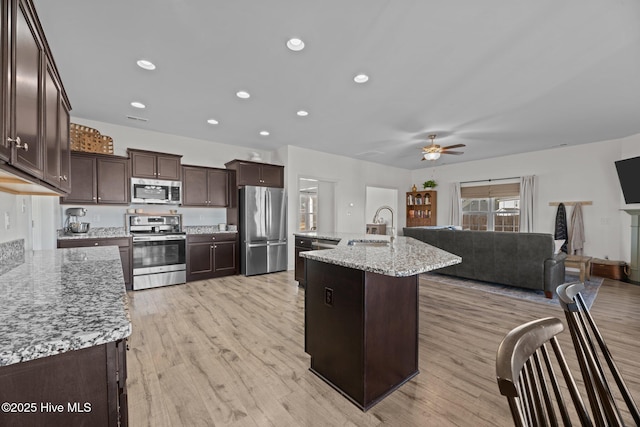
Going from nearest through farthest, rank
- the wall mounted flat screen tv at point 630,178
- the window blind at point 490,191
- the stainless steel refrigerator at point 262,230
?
1. the wall mounted flat screen tv at point 630,178
2. the stainless steel refrigerator at point 262,230
3. the window blind at point 490,191

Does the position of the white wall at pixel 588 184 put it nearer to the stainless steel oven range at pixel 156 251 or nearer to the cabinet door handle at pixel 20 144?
the stainless steel oven range at pixel 156 251

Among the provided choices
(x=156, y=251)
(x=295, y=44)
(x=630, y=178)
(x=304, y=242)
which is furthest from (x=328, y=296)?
(x=630, y=178)

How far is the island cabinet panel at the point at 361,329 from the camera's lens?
1644 millimetres

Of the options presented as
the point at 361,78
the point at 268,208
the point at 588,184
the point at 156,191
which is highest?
the point at 361,78

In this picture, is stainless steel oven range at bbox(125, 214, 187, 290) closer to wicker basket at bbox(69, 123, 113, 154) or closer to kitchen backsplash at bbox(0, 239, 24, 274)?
wicker basket at bbox(69, 123, 113, 154)

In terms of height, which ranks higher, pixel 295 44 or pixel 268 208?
pixel 295 44

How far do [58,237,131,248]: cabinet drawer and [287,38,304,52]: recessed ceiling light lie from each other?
3.68 meters

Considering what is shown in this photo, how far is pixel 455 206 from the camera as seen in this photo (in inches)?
294

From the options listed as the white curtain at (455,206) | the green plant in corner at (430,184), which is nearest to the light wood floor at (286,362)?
the white curtain at (455,206)

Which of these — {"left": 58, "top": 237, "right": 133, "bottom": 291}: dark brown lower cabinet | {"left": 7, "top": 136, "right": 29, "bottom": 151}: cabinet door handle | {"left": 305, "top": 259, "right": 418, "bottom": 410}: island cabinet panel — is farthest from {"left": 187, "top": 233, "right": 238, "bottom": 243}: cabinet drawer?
{"left": 7, "top": 136, "right": 29, "bottom": 151}: cabinet door handle

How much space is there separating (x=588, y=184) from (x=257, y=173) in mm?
6702

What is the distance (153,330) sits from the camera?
2734 millimetres

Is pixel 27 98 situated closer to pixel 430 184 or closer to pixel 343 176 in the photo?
pixel 343 176

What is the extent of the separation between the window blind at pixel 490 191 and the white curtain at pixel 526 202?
0.20 m
